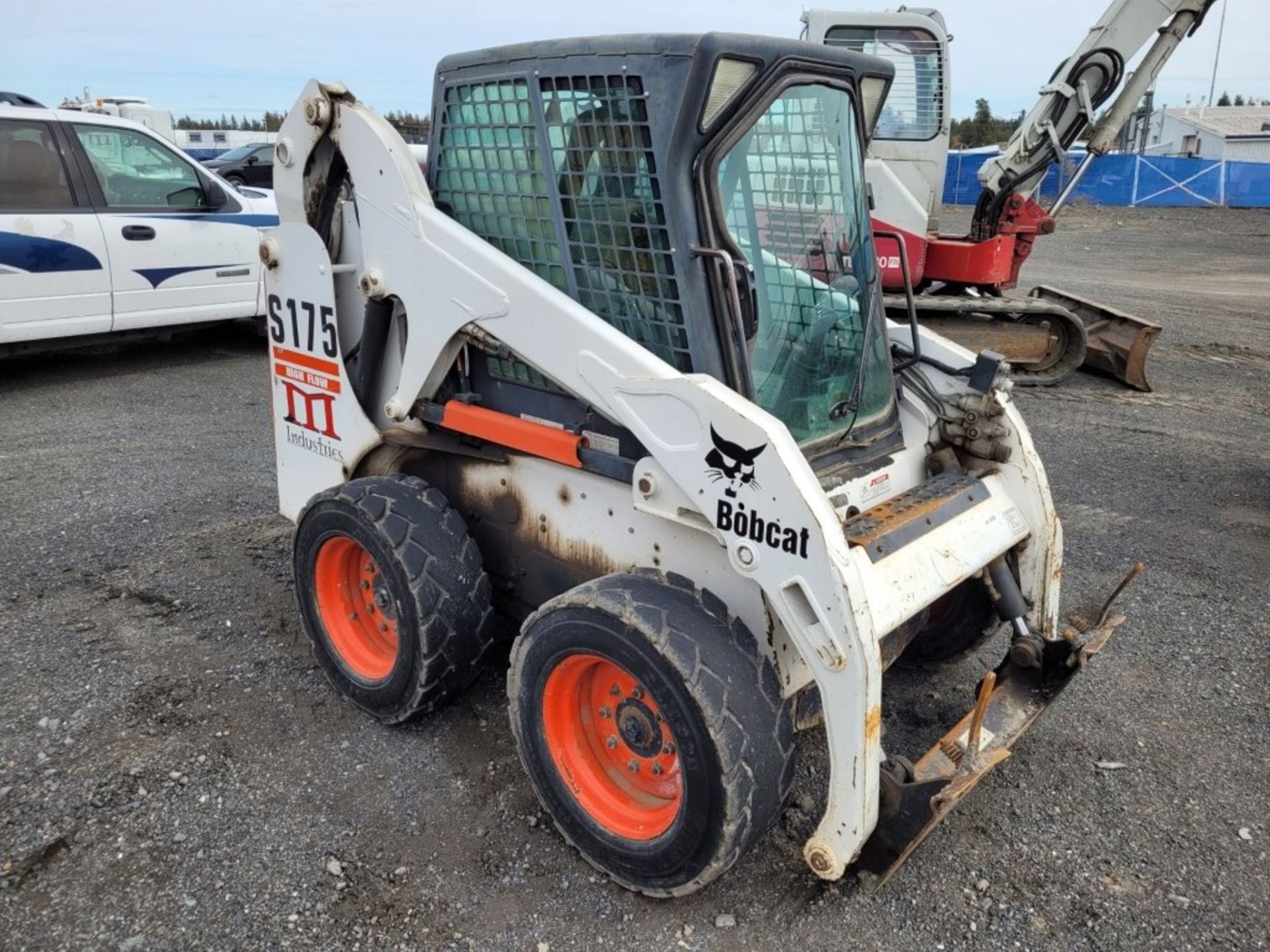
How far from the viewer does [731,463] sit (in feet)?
7.37

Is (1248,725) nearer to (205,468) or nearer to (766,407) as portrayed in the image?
(766,407)

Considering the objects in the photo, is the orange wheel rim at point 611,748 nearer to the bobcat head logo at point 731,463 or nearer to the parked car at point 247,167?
the bobcat head logo at point 731,463

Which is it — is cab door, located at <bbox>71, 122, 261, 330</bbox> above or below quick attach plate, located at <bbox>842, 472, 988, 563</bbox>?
above

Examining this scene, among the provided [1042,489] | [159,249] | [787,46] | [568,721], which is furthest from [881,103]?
[159,249]

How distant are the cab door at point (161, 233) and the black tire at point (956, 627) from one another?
638 cm

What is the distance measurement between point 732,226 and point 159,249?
245 inches

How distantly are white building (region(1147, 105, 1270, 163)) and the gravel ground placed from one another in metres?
32.0

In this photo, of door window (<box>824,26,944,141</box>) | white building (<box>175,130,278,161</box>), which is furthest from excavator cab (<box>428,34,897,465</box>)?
white building (<box>175,130,278,161</box>)

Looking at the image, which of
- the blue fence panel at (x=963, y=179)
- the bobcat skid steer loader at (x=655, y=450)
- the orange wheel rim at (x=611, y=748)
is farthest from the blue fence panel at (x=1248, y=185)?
the orange wheel rim at (x=611, y=748)

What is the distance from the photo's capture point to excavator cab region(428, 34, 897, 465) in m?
2.40

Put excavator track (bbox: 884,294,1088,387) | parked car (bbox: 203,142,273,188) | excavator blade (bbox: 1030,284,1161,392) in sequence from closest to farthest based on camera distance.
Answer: excavator blade (bbox: 1030,284,1161,392) → excavator track (bbox: 884,294,1088,387) → parked car (bbox: 203,142,273,188)

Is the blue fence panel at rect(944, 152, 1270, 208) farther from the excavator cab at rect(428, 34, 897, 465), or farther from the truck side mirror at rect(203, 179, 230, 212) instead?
the excavator cab at rect(428, 34, 897, 465)

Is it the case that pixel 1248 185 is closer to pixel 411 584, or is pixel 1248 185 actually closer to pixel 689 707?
pixel 411 584

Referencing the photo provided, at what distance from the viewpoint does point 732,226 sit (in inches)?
99.9
